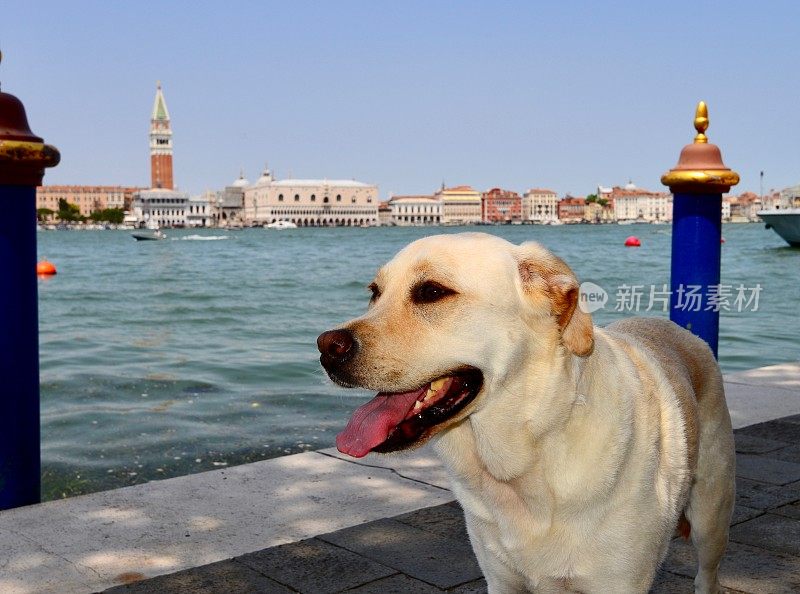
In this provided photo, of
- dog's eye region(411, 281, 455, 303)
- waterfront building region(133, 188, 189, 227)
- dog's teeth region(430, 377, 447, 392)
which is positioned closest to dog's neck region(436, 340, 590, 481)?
dog's teeth region(430, 377, 447, 392)

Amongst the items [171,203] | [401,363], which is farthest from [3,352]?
[171,203]

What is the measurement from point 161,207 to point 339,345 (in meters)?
176

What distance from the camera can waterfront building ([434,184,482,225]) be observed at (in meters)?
189

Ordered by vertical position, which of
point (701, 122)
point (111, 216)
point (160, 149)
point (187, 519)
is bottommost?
point (187, 519)

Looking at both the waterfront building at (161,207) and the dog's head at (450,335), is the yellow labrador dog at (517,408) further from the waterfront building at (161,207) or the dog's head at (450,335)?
the waterfront building at (161,207)

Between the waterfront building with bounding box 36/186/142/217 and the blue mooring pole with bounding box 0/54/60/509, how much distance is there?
19470cm

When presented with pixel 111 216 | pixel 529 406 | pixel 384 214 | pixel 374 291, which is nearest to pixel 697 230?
pixel 374 291

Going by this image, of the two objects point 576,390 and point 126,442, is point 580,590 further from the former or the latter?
point 126,442

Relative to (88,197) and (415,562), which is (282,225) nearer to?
(88,197)

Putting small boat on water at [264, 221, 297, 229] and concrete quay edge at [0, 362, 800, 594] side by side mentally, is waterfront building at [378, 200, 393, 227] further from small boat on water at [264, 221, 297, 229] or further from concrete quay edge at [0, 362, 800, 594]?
concrete quay edge at [0, 362, 800, 594]

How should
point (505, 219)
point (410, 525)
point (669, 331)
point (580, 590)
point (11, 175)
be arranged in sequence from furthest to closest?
point (505, 219) → point (11, 175) → point (410, 525) → point (669, 331) → point (580, 590)

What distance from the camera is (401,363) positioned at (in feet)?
6.86

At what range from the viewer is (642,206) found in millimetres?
195125

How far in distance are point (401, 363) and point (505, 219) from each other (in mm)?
198182
